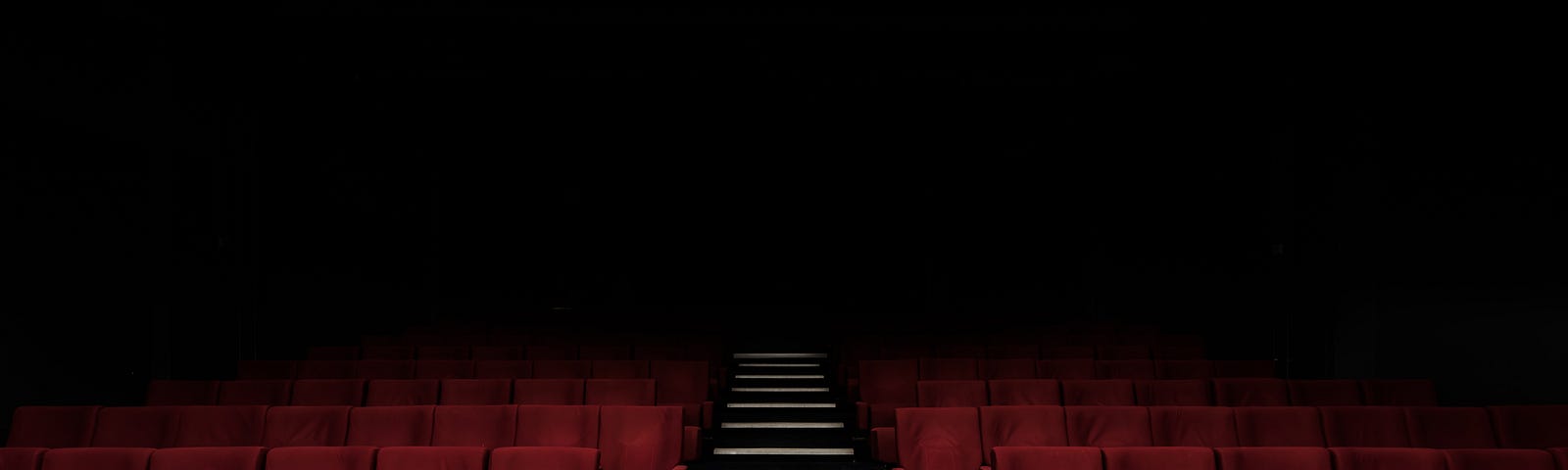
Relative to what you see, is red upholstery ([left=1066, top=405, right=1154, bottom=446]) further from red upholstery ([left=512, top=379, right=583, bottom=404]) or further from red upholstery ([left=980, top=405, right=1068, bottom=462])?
red upholstery ([left=512, top=379, right=583, bottom=404])

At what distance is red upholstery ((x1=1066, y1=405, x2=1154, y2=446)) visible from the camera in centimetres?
364

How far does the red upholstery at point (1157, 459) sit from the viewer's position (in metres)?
2.97

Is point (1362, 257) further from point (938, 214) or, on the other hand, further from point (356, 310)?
point (356, 310)

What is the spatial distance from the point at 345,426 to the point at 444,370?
1.19 m

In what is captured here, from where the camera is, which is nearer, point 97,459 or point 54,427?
point 97,459

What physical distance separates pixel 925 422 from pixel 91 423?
2.67 meters

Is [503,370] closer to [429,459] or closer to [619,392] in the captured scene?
[619,392]

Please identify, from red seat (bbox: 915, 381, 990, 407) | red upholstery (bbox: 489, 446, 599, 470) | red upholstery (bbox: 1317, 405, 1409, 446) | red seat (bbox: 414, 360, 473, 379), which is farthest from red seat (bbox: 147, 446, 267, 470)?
red upholstery (bbox: 1317, 405, 1409, 446)

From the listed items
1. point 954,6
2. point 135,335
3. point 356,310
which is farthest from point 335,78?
point 954,6

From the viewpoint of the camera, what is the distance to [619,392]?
4.23m

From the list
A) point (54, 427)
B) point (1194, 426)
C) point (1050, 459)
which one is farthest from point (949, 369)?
point (54, 427)

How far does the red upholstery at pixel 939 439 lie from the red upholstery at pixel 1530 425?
1.69 meters

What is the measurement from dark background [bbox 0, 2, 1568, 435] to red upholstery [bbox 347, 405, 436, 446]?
152 centimetres

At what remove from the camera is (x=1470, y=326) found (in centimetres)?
491
